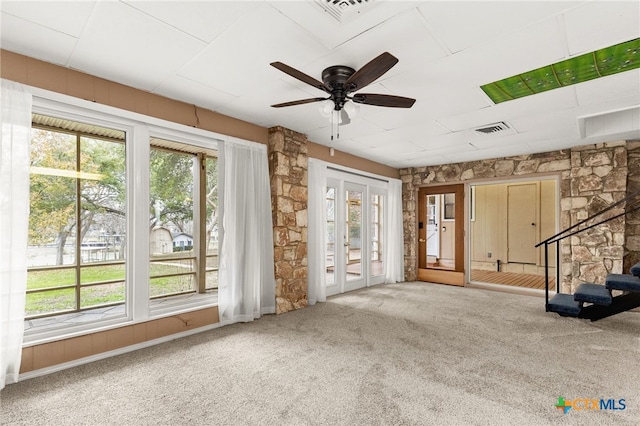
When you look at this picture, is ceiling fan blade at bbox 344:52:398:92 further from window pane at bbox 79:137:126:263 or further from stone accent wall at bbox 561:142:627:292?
stone accent wall at bbox 561:142:627:292

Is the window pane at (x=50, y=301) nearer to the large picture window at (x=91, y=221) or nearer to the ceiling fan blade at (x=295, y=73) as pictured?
the large picture window at (x=91, y=221)

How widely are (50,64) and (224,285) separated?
2715mm

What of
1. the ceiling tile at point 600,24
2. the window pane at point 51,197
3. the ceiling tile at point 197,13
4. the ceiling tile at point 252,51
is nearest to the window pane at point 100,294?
the window pane at point 51,197

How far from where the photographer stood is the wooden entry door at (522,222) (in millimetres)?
7734

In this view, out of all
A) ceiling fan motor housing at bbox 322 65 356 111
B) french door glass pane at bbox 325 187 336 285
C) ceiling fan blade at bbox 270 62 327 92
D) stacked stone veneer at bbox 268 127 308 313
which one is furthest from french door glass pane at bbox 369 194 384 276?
ceiling fan blade at bbox 270 62 327 92

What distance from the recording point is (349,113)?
271cm

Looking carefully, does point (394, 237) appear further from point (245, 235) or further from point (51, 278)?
point (51, 278)

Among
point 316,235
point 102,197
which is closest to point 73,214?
point 102,197

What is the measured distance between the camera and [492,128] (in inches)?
167

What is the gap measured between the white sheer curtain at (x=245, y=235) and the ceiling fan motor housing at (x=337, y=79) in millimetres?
1737

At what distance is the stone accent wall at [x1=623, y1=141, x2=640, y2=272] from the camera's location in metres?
4.68

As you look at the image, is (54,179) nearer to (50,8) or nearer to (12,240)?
(12,240)

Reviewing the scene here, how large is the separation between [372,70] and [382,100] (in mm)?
524

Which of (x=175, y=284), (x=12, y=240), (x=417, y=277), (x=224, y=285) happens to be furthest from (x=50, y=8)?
(x=417, y=277)
